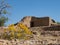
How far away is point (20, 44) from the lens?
14844 millimetres

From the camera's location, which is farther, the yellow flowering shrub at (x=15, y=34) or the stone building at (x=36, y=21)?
the stone building at (x=36, y=21)

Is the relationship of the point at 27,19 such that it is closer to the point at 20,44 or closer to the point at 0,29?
the point at 0,29

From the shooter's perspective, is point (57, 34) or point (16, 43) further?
point (57, 34)

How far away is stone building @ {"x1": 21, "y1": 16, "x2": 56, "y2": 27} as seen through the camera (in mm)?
42844

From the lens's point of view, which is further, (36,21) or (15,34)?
(36,21)

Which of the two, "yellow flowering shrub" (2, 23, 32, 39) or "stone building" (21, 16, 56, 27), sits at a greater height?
"stone building" (21, 16, 56, 27)

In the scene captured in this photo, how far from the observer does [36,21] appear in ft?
147

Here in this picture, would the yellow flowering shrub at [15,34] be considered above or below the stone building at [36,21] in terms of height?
below

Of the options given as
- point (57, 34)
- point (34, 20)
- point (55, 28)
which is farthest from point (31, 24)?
point (57, 34)

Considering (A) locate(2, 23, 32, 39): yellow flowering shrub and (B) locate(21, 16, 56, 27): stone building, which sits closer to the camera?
(A) locate(2, 23, 32, 39): yellow flowering shrub

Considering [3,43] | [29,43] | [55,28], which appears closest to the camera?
[3,43]

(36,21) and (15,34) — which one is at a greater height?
(36,21)

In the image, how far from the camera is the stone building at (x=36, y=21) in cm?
4284

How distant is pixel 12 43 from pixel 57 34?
11.5 metres
